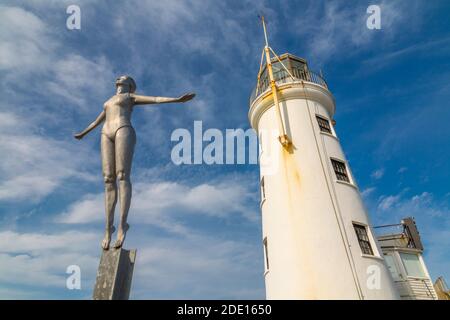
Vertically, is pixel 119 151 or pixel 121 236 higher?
pixel 119 151

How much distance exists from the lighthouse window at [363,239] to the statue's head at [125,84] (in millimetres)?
11944

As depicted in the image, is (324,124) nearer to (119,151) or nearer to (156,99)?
(156,99)

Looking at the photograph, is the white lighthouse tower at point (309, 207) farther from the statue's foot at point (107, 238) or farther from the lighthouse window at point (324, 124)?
the statue's foot at point (107, 238)

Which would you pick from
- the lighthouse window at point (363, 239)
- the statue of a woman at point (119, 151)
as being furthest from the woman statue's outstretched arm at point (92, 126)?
the lighthouse window at point (363, 239)

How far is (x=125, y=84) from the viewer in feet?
23.4

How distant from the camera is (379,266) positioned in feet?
44.1

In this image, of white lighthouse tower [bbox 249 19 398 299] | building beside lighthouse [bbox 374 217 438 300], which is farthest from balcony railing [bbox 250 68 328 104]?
building beside lighthouse [bbox 374 217 438 300]

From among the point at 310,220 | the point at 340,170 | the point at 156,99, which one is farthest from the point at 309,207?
the point at 156,99

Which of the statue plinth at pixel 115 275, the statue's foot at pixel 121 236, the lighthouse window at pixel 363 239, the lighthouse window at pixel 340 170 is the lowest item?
the statue plinth at pixel 115 275

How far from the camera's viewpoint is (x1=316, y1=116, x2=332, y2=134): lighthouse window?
718 inches

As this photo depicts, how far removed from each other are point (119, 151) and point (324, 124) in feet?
49.5

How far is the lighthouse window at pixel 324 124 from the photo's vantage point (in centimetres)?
1823
